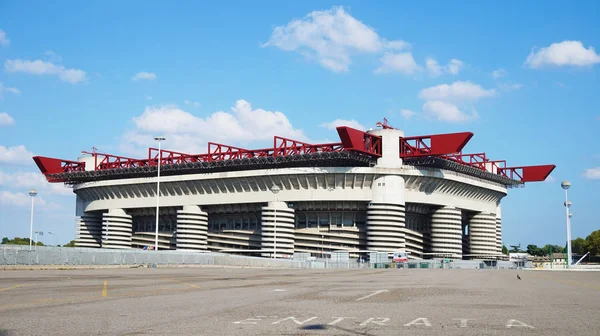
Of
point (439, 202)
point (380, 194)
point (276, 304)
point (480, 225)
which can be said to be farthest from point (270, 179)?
point (276, 304)

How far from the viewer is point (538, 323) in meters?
12.5

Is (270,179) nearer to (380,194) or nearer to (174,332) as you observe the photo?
(380,194)

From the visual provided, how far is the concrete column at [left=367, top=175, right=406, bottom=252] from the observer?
101250 millimetres

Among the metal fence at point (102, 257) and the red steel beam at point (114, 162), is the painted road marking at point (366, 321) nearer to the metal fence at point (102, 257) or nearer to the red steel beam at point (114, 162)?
the metal fence at point (102, 257)

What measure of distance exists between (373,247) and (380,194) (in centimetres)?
825

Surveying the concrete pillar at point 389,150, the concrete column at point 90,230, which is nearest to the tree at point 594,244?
the concrete pillar at point 389,150

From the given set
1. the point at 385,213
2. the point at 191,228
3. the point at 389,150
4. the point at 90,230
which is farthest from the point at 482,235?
the point at 90,230

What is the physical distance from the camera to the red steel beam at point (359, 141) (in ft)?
297

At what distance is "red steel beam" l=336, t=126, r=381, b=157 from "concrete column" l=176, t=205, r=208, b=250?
35.2 m

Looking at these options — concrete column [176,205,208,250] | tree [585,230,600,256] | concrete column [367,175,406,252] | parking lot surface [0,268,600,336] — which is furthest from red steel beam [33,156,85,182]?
tree [585,230,600,256]

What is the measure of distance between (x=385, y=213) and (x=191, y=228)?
3546 cm

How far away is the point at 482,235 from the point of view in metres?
123

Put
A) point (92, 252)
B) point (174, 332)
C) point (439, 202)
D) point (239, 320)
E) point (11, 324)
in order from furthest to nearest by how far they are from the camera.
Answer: point (439, 202)
point (92, 252)
point (239, 320)
point (11, 324)
point (174, 332)

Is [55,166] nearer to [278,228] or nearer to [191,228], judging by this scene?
[191,228]
